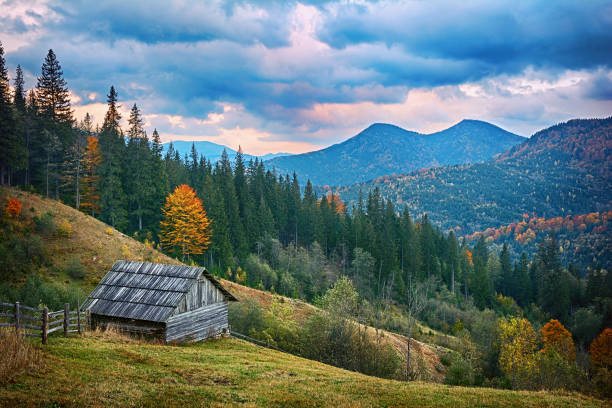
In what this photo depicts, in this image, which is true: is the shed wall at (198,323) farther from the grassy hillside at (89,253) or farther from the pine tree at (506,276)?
the pine tree at (506,276)

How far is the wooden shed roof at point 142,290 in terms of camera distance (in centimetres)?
2449

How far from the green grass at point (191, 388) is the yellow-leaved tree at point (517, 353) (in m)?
27.3

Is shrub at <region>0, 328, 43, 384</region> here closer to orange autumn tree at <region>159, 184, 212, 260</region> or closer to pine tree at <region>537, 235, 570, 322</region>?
orange autumn tree at <region>159, 184, 212, 260</region>

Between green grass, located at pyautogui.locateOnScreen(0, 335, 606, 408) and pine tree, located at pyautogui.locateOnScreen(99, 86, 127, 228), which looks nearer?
green grass, located at pyautogui.locateOnScreen(0, 335, 606, 408)

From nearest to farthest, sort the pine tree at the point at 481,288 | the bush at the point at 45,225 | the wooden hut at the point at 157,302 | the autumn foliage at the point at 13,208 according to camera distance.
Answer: the wooden hut at the point at 157,302, the autumn foliage at the point at 13,208, the bush at the point at 45,225, the pine tree at the point at 481,288

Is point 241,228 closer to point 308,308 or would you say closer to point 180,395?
point 308,308

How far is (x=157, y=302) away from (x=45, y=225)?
73.1ft

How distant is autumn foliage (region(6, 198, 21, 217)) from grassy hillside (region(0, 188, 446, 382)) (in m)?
1.08

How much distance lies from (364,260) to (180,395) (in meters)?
67.3

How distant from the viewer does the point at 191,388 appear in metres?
12.5

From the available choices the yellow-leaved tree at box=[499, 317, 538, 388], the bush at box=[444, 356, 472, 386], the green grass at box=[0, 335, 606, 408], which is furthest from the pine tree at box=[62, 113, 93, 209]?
the yellow-leaved tree at box=[499, 317, 538, 388]

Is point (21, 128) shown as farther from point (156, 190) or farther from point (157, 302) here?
point (157, 302)

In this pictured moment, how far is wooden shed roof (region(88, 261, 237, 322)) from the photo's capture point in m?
24.5

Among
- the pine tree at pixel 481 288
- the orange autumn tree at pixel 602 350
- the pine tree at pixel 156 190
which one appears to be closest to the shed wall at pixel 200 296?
the pine tree at pixel 156 190
